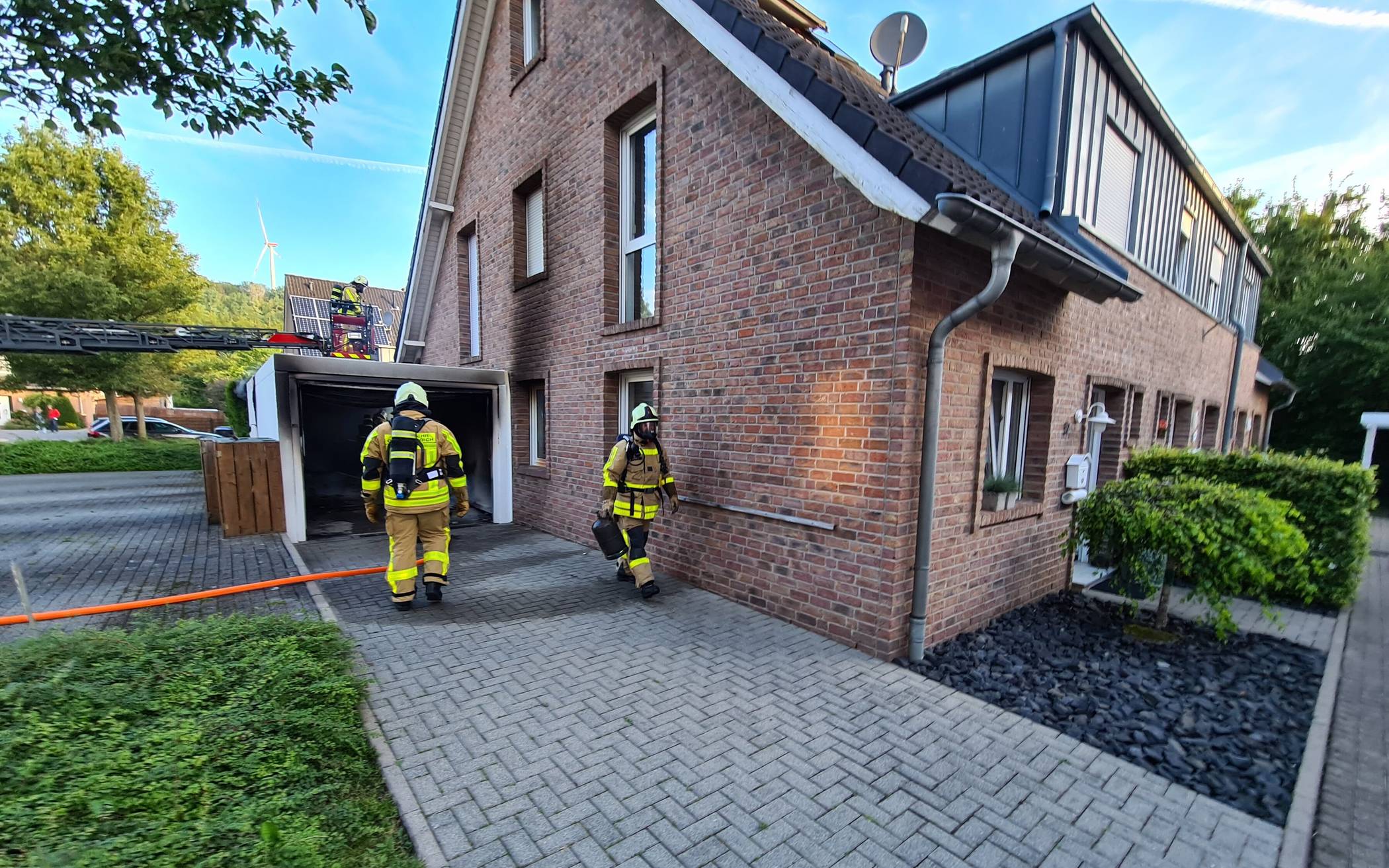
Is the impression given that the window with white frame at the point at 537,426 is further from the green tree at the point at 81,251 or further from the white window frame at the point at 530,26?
the green tree at the point at 81,251

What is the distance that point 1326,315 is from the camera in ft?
49.7

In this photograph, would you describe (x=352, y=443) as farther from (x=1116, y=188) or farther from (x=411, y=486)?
(x=1116, y=188)

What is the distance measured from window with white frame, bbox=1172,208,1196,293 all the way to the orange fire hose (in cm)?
1201

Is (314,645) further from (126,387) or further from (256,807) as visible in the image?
(126,387)

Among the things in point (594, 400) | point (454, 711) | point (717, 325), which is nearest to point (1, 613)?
point (454, 711)

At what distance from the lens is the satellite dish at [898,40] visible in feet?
21.6

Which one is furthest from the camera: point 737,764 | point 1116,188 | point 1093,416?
point 1116,188

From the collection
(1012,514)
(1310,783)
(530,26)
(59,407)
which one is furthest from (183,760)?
(59,407)

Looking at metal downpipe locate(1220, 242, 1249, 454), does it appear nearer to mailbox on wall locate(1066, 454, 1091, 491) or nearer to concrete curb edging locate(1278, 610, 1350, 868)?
mailbox on wall locate(1066, 454, 1091, 491)

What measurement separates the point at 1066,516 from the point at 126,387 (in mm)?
25741

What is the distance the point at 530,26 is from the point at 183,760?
10434 millimetres

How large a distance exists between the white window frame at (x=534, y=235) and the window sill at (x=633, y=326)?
105 inches

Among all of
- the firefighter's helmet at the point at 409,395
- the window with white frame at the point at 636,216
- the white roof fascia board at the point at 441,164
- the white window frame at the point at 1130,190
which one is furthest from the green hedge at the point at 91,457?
the white window frame at the point at 1130,190

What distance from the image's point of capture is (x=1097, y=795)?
2656 mm
